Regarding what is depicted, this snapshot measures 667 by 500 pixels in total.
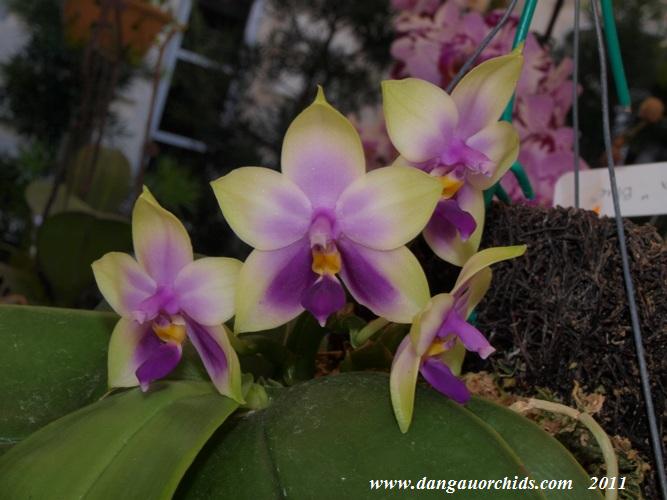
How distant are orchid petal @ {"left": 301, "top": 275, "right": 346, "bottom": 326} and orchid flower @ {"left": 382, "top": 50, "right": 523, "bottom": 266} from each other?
0.27 feet

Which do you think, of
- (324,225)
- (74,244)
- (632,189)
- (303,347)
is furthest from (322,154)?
(74,244)

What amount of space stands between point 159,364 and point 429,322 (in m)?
0.14

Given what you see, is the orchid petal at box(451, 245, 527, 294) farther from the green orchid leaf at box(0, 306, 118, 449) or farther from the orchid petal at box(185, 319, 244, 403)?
the green orchid leaf at box(0, 306, 118, 449)

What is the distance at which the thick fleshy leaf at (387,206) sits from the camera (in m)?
0.36

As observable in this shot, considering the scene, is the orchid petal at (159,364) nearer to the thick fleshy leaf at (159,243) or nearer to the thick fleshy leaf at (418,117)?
the thick fleshy leaf at (159,243)

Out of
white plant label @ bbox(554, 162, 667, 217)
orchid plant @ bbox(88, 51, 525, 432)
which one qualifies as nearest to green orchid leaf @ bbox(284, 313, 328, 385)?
orchid plant @ bbox(88, 51, 525, 432)

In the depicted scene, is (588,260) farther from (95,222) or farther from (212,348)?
(95,222)

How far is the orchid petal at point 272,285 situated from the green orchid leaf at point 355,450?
5cm

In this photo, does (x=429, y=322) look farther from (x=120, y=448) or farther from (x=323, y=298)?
(x=120, y=448)

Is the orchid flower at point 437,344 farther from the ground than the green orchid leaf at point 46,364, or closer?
farther from the ground

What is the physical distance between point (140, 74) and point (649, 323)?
1.36 metres

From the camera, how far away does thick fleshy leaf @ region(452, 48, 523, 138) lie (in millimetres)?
397

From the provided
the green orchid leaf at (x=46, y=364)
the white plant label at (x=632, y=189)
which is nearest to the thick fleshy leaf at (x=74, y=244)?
the green orchid leaf at (x=46, y=364)

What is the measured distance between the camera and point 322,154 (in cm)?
36
